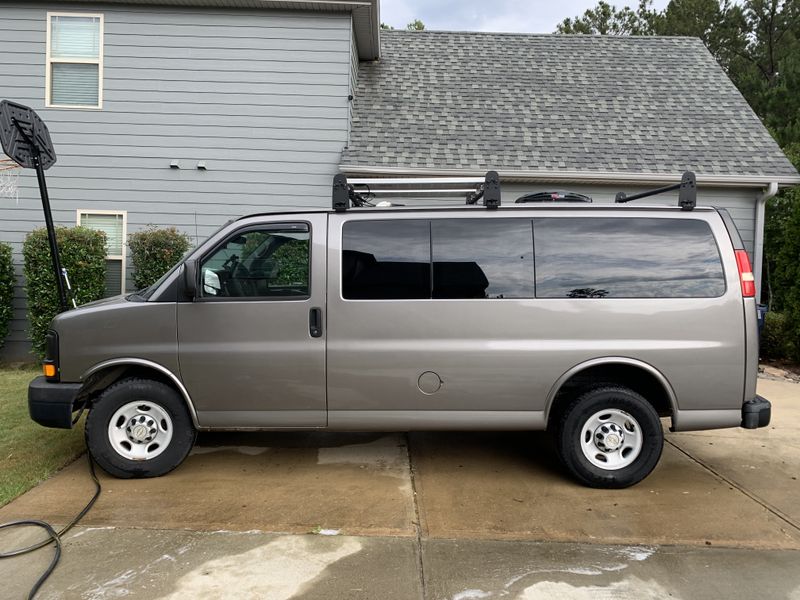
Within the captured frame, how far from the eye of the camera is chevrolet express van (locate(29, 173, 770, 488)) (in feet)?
13.5

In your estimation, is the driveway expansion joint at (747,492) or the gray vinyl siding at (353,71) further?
the gray vinyl siding at (353,71)

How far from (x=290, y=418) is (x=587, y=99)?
29.0ft

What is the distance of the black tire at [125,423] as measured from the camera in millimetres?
4234

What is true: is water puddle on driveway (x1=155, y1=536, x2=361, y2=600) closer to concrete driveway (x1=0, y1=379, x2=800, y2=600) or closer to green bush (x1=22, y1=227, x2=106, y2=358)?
concrete driveway (x1=0, y1=379, x2=800, y2=600)

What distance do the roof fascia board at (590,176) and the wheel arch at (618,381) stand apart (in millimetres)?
5136

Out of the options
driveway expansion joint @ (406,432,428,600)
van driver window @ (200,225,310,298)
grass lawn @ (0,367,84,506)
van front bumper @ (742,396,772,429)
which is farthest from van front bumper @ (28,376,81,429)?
van front bumper @ (742,396,772,429)

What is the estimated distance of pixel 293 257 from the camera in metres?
4.33

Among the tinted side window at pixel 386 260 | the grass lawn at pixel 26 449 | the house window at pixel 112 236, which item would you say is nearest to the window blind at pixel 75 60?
the house window at pixel 112 236

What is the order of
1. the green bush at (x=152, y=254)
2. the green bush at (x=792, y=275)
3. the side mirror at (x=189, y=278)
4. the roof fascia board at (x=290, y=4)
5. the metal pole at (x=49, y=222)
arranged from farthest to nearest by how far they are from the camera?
the roof fascia board at (x=290, y=4) → the green bush at (x=792, y=275) → the green bush at (x=152, y=254) → the metal pole at (x=49, y=222) → the side mirror at (x=189, y=278)

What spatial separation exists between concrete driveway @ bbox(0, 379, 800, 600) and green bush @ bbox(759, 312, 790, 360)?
Result: 16.5ft

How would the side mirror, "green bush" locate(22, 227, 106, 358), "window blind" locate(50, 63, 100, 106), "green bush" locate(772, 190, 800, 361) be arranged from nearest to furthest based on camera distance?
the side mirror < "green bush" locate(22, 227, 106, 358) < "green bush" locate(772, 190, 800, 361) < "window blind" locate(50, 63, 100, 106)

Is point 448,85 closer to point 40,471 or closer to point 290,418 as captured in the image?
point 290,418

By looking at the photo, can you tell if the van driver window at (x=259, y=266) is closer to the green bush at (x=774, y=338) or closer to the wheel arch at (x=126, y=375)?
the wheel arch at (x=126, y=375)


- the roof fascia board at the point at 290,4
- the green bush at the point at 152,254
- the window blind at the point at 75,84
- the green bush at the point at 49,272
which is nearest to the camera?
the green bush at the point at 49,272
